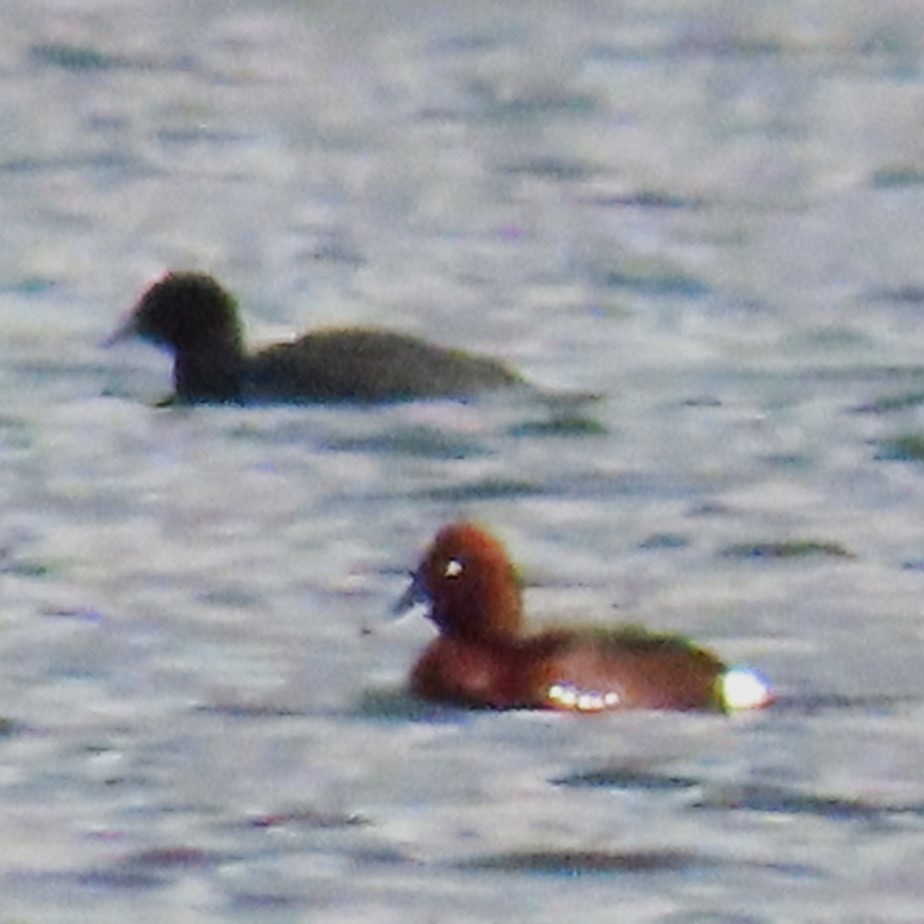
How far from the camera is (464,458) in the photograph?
15172 millimetres

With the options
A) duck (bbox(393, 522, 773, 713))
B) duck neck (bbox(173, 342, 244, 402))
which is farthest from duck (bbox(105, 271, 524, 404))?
duck (bbox(393, 522, 773, 713))

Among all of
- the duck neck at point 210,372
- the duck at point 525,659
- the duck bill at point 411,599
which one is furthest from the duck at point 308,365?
the duck at point 525,659

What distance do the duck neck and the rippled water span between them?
151mm

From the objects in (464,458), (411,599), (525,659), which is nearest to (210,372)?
(464,458)

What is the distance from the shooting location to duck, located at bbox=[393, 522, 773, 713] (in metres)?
11.3

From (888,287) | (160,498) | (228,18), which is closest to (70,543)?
(160,498)

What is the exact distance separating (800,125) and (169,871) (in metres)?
11.9

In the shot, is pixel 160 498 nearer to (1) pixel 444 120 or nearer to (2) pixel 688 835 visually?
(2) pixel 688 835

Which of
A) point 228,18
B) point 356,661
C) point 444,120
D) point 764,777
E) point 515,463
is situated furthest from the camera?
point 228,18

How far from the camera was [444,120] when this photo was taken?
70.8 ft

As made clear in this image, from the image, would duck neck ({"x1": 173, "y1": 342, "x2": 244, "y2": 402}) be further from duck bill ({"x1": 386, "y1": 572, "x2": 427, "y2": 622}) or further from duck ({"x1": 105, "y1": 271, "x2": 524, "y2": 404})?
duck bill ({"x1": 386, "y1": 572, "x2": 427, "y2": 622})

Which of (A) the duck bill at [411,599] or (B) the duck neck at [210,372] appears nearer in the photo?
(A) the duck bill at [411,599]

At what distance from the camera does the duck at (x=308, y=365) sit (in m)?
15.7

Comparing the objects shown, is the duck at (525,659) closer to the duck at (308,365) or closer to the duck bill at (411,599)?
the duck bill at (411,599)
